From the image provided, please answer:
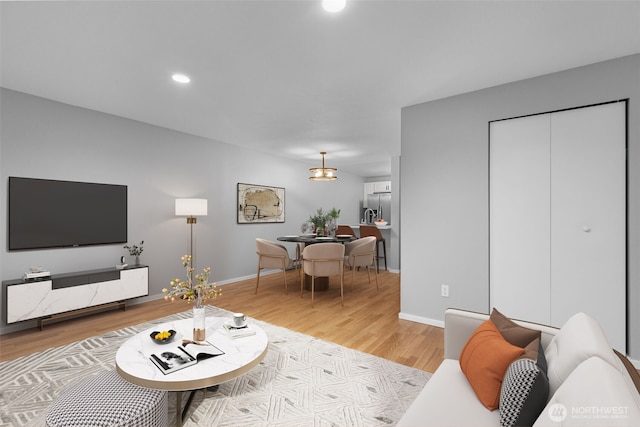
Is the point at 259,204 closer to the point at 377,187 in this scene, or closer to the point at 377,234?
the point at 377,234

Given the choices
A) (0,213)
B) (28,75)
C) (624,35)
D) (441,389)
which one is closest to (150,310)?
(0,213)

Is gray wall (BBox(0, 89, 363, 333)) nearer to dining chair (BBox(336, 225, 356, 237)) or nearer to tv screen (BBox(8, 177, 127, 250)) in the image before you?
tv screen (BBox(8, 177, 127, 250))

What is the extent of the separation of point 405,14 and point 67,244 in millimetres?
4253

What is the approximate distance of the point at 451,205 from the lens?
326 centimetres

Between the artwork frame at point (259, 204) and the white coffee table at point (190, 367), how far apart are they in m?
3.57

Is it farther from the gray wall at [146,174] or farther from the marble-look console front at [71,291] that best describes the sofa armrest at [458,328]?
the gray wall at [146,174]

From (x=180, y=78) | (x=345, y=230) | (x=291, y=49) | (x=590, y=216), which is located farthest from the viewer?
(x=345, y=230)

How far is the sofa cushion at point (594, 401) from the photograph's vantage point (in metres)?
0.67

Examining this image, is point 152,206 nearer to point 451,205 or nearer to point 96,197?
point 96,197

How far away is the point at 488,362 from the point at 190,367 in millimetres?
1564

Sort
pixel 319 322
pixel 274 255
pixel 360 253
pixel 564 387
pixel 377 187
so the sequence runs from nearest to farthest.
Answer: pixel 564 387 < pixel 319 322 < pixel 274 255 < pixel 360 253 < pixel 377 187

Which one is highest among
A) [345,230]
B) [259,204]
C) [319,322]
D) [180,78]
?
[180,78]

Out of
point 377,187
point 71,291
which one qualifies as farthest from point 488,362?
point 377,187

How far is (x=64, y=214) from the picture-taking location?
3.50m
